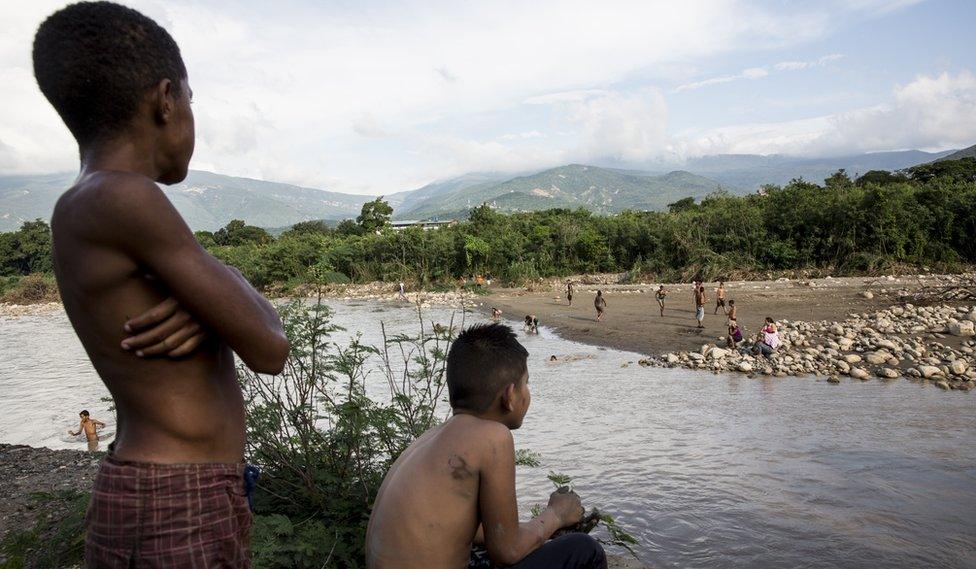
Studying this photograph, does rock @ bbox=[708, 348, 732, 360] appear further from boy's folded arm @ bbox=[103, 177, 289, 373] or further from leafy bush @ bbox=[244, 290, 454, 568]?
boy's folded arm @ bbox=[103, 177, 289, 373]

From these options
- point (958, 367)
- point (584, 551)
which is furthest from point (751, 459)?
point (584, 551)

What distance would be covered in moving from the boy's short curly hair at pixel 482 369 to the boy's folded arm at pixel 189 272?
1.06m

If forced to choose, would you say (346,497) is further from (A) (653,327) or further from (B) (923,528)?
(A) (653,327)

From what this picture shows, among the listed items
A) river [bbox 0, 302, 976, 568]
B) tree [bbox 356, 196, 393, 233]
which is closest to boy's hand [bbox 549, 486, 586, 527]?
river [bbox 0, 302, 976, 568]

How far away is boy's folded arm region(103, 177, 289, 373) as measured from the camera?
1277 mm

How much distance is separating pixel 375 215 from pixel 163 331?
183ft

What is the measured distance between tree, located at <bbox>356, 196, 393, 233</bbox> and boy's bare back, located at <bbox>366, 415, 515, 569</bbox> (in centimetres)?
5320

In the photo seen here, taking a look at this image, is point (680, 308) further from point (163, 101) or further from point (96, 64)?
point (96, 64)

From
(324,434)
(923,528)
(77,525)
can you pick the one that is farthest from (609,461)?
(77,525)

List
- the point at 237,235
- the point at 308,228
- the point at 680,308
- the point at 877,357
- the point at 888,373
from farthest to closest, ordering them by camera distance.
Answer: the point at 308,228 → the point at 237,235 → the point at 680,308 → the point at 877,357 → the point at 888,373

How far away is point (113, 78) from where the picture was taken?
137 cm

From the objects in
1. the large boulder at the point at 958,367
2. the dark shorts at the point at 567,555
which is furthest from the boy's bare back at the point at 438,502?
the large boulder at the point at 958,367

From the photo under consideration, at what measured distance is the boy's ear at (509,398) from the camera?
94.9 inches

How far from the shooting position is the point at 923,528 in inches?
237
